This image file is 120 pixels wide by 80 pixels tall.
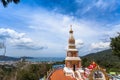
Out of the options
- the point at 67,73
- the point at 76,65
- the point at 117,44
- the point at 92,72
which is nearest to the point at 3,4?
the point at 92,72

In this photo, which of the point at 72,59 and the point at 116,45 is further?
the point at 116,45

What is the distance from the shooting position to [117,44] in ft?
121

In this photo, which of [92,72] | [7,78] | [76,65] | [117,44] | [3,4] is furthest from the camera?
[7,78]

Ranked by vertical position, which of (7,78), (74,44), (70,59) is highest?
(74,44)

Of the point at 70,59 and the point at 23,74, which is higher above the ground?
the point at 70,59

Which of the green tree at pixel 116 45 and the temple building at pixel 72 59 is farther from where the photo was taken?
the green tree at pixel 116 45

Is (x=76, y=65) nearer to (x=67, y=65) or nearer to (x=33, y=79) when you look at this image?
(x=67, y=65)

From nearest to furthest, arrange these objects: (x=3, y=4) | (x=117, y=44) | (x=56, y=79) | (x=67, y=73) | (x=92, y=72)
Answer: (x=3, y=4)
(x=92, y=72)
(x=56, y=79)
(x=67, y=73)
(x=117, y=44)

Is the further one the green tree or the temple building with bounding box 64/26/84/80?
the green tree

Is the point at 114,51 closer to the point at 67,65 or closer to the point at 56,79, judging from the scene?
the point at 67,65

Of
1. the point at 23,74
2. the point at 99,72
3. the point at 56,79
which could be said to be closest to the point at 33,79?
the point at 23,74

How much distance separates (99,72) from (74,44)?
12.3m

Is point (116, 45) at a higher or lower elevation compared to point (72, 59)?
higher

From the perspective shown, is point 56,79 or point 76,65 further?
point 76,65
